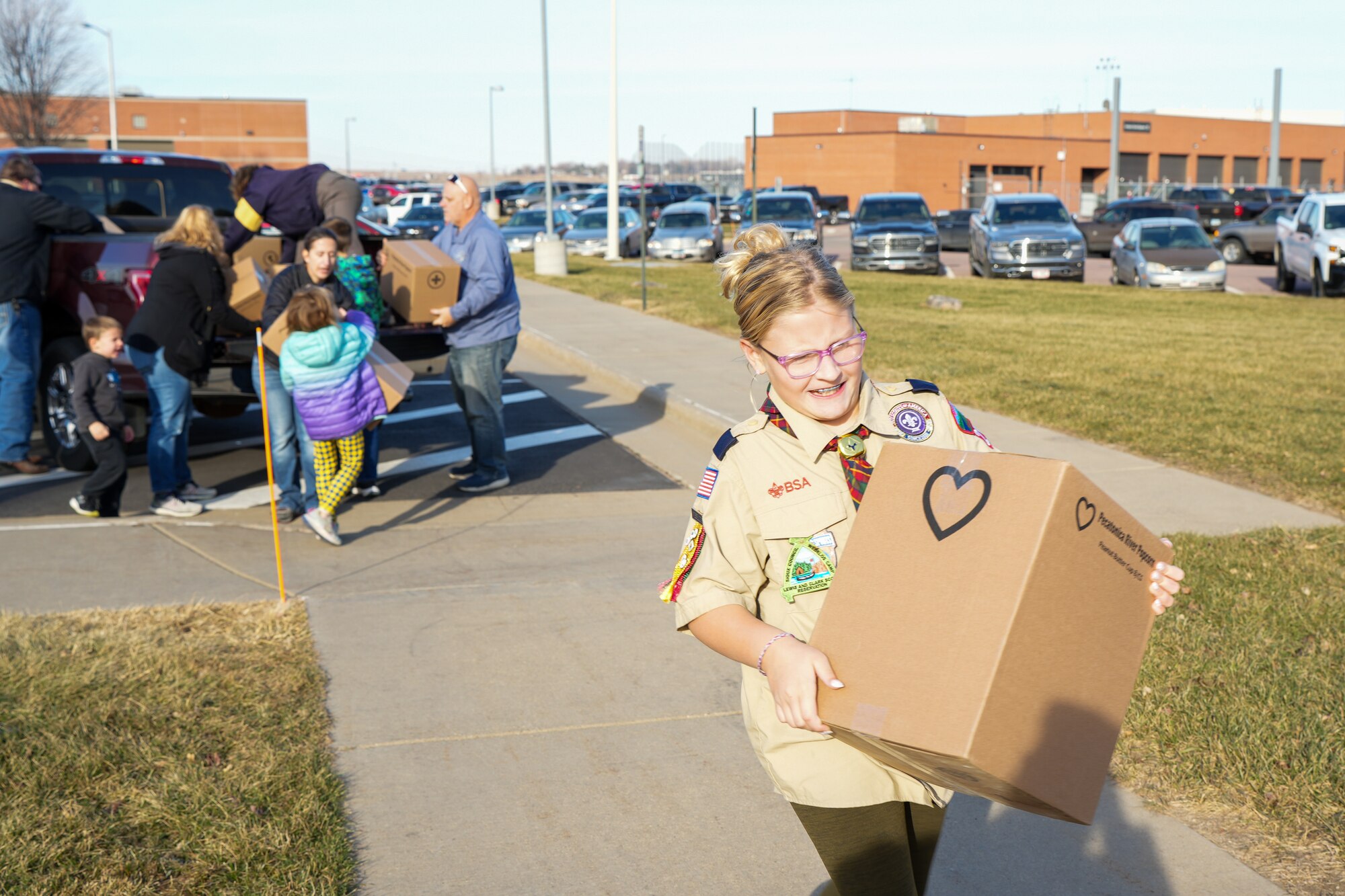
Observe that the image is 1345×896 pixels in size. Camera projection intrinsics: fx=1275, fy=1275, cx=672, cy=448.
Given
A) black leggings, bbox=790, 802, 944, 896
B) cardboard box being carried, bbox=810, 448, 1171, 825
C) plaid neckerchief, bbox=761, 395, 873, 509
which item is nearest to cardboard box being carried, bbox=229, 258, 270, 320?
plaid neckerchief, bbox=761, 395, 873, 509

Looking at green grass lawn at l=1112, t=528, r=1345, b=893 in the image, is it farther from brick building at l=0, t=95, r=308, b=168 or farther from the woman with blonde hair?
brick building at l=0, t=95, r=308, b=168

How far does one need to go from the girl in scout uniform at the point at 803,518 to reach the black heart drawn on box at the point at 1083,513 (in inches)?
14.6

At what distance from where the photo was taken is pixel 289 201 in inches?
329

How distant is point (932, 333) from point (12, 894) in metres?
12.9

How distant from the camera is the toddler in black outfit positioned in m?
7.35

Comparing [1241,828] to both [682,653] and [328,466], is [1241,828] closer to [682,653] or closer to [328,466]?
[682,653]

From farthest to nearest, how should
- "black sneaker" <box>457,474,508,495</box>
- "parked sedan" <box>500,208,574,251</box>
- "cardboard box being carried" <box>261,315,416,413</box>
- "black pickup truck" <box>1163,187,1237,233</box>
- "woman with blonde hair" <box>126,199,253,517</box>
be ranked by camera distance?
"black pickup truck" <box>1163,187,1237,233</box> < "parked sedan" <box>500,208,574,251</box> < "black sneaker" <box>457,474,508,495</box> < "woman with blonde hair" <box>126,199,253,517</box> < "cardboard box being carried" <box>261,315,416,413</box>

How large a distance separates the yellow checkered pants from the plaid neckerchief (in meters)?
5.11

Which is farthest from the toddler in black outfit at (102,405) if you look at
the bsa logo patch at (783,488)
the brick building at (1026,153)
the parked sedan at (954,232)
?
the brick building at (1026,153)

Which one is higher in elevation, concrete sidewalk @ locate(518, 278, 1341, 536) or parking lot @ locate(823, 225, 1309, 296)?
parking lot @ locate(823, 225, 1309, 296)

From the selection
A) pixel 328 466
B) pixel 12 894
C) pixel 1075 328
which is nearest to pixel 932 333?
pixel 1075 328

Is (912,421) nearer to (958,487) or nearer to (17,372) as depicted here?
(958,487)

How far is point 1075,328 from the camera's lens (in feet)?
53.2

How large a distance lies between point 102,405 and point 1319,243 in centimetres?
2021
